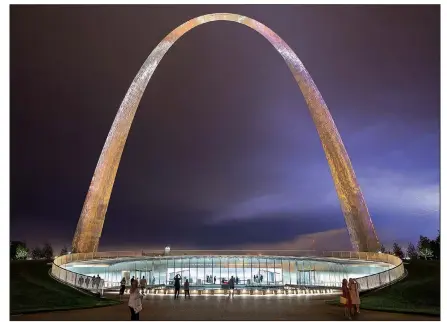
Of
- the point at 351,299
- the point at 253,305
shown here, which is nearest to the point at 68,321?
the point at 253,305

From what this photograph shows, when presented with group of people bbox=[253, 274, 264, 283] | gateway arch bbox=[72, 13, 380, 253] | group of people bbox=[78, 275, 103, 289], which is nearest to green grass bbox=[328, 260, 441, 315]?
group of people bbox=[78, 275, 103, 289]

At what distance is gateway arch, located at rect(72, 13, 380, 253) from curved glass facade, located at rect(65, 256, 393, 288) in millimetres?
4191

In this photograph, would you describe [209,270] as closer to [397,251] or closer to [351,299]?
[351,299]

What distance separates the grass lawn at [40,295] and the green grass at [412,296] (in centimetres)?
1004

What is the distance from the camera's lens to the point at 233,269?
32.7 metres

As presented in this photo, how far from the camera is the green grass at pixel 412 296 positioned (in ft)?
44.8

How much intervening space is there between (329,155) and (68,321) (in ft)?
89.6

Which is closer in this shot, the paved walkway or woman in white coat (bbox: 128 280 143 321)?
woman in white coat (bbox: 128 280 143 321)

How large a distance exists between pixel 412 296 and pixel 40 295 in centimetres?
1418

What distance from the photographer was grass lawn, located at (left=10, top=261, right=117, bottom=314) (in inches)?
547

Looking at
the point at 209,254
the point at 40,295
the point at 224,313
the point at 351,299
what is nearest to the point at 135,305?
the point at 224,313

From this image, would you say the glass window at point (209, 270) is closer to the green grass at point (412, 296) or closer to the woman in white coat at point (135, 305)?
the green grass at point (412, 296)

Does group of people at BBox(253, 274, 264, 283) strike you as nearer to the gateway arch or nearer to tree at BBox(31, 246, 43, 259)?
the gateway arch
